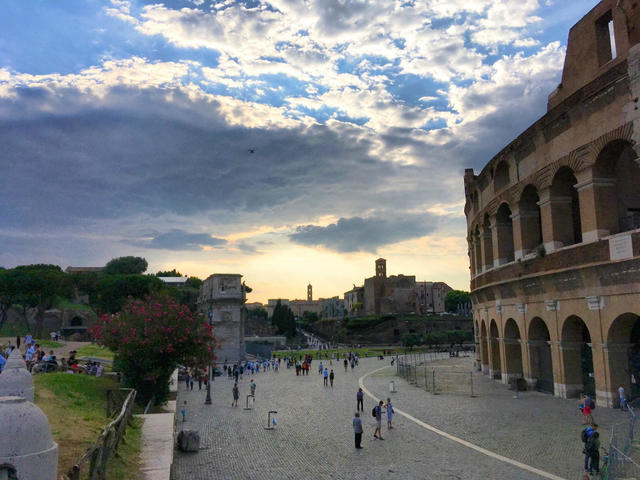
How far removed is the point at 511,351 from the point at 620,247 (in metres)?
11.7

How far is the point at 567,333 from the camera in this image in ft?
71.0

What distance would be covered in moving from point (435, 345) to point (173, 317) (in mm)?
64028

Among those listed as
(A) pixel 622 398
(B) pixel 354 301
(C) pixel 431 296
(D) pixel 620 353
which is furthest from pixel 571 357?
(B) pixel 354 301

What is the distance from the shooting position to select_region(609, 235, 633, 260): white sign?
1716cm

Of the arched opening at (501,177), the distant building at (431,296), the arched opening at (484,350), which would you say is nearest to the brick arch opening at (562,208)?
the arched opening at (501,177)

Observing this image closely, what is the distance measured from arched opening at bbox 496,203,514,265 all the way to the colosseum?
0.19ft

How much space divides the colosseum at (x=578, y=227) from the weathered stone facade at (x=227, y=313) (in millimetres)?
27998

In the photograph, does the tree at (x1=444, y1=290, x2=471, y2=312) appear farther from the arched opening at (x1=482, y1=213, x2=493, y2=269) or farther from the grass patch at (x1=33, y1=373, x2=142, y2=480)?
the grass patch at (x1=33, y1=373, x2=142, y2=480)

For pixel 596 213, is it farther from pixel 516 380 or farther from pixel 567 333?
pixel 516 380

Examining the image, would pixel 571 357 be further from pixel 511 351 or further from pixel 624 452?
pixel 624 452

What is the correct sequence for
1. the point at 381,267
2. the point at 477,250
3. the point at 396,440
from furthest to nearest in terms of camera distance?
1. the point at 381,267
2. the point at 477,250
3. the point at 396,440

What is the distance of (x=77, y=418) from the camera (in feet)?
43.2

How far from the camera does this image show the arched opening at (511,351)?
27.4 meters

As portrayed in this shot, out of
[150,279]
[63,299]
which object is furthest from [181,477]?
[63,299]
